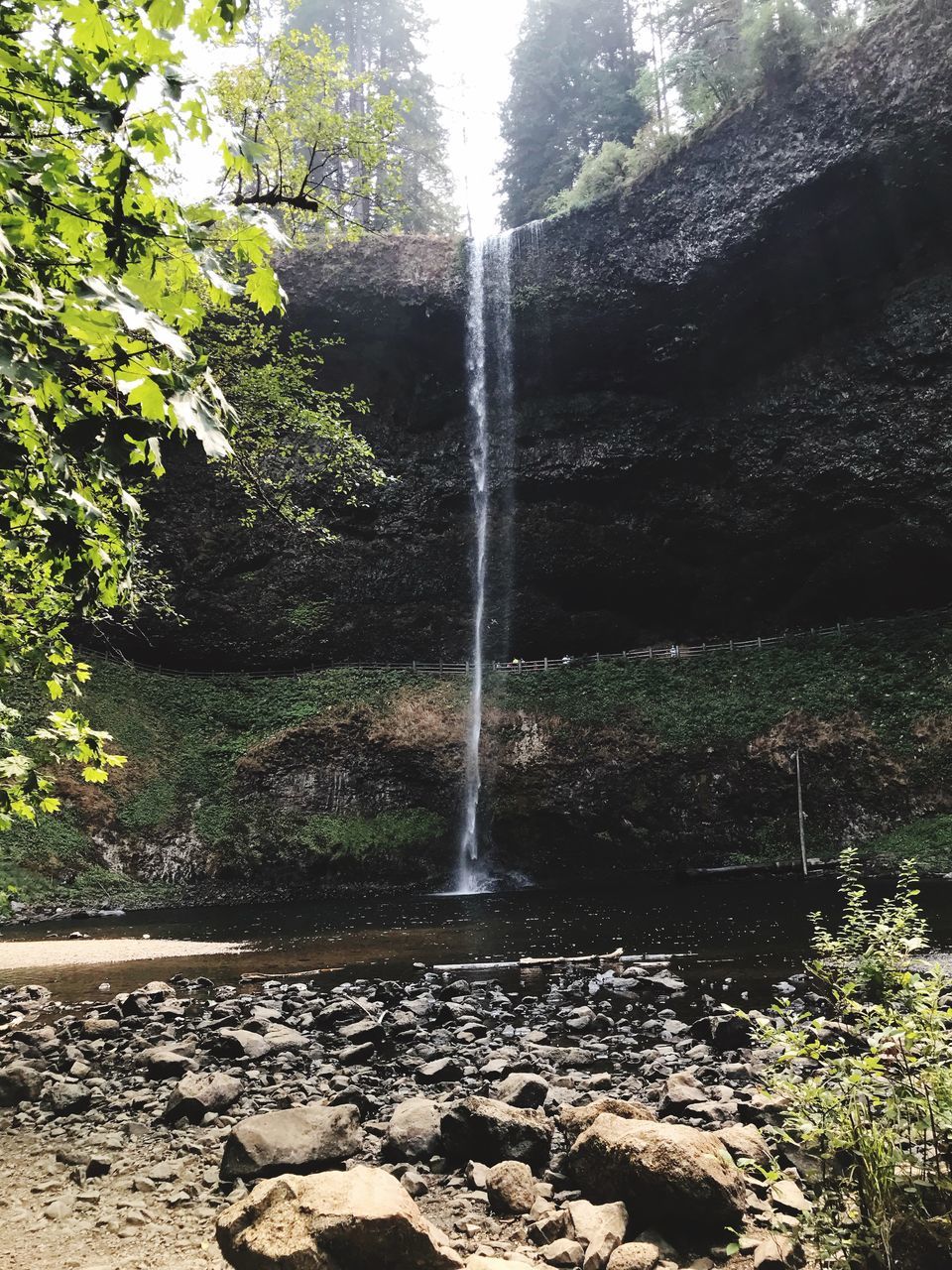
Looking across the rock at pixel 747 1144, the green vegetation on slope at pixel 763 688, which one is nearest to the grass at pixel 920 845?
the green vegetation on slope at pixel 763 688

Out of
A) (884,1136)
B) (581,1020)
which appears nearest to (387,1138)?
(884,1136)

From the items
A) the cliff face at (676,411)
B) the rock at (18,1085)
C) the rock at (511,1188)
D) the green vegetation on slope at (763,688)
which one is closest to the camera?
the rock at (511,1188)

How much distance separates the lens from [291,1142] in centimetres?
367

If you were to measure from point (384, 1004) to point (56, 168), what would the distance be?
24.1ft

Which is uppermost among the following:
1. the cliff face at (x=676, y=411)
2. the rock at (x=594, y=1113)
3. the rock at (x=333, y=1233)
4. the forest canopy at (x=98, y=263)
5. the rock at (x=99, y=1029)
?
the cliff face at (x=676, y=411)

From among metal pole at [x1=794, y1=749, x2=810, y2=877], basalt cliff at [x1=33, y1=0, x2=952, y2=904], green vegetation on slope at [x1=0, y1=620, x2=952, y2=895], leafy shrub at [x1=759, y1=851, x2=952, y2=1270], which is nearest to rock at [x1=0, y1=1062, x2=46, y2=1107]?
leafy shrub at [x1=759, y1=851, x2=952, y2=1270]

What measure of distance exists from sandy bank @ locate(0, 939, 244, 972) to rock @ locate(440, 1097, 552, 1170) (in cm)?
757

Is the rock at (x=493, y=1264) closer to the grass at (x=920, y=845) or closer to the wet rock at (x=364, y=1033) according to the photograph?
the wet rock at (x=364, y=1033)

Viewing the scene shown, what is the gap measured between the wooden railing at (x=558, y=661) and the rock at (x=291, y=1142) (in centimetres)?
2098

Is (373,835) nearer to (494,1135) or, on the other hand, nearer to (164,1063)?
(164,1063)

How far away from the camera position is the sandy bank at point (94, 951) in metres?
9.76

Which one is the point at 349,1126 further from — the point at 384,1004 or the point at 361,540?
the point at 361,540

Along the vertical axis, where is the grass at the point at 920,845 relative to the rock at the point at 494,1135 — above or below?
above

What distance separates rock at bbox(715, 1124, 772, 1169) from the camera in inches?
140
